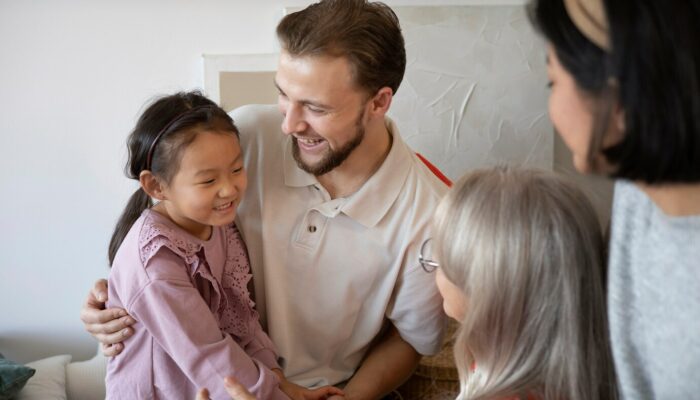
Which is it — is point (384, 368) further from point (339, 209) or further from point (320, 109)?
point (320, 109)

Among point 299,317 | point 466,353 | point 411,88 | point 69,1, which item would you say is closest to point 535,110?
point 411,88

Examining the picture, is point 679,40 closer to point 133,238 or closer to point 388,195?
point 388,195

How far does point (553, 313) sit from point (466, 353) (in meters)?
0.18

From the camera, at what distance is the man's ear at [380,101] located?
165 cm

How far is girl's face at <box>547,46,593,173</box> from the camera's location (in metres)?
0.84

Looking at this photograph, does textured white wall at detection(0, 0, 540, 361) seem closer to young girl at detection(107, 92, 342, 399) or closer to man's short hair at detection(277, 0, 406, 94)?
man's short hair at detection(277, 0, 406, 94)

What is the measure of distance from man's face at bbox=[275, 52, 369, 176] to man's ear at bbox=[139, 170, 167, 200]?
0.92ft

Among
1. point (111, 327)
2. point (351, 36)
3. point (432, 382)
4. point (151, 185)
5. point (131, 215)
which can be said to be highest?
point (351, 36)

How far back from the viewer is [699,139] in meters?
0.76

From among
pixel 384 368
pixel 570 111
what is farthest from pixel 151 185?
pixel 570 111

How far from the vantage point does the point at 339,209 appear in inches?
63.7

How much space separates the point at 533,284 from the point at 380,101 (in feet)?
2.32

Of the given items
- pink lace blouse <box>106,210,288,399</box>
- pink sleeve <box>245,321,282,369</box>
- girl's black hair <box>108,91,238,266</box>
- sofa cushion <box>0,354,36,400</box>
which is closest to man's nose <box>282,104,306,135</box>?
girl's black hair <box>108,91,238,266</box>

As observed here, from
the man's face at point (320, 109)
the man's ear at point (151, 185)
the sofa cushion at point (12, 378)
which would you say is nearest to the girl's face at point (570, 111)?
the man's face at point (320, 109)
